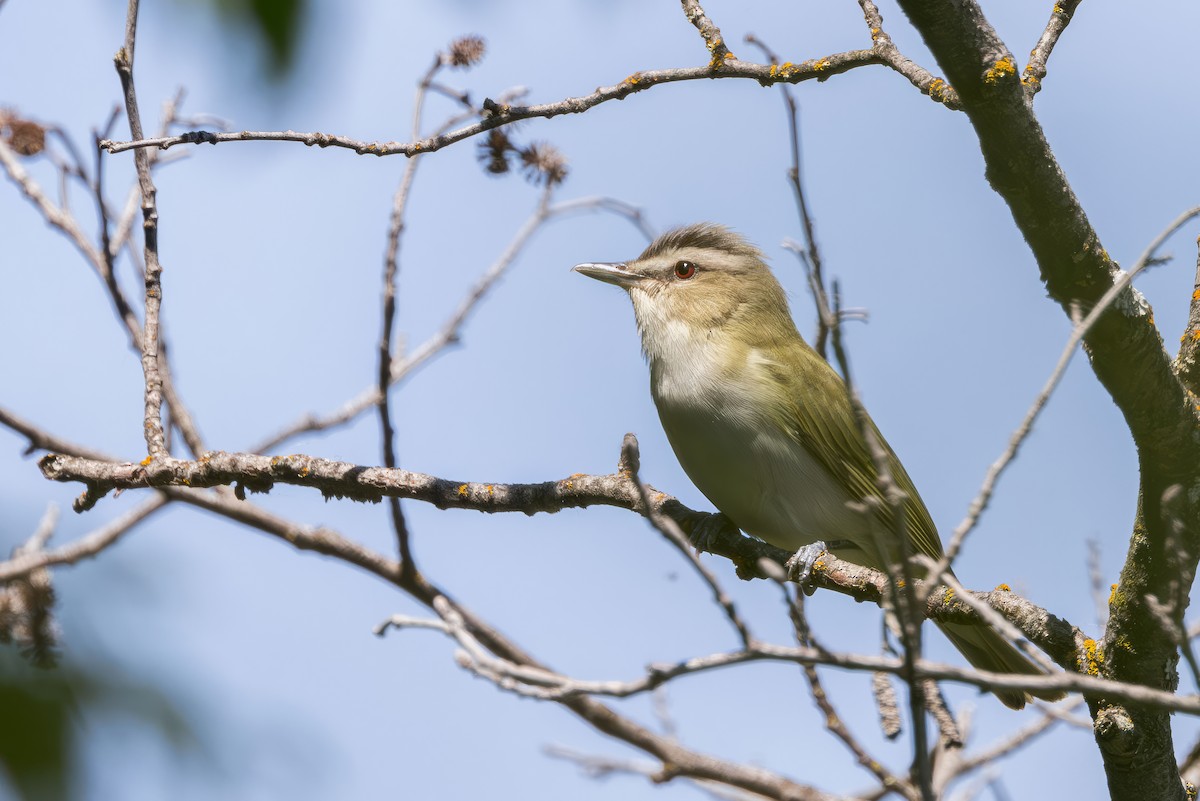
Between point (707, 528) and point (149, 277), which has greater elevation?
point (149, 277)

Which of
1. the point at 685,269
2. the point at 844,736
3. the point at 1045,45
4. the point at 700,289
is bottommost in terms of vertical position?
the point at 844,736

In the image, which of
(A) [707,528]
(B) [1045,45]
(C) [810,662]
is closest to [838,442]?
(A) [707,528]

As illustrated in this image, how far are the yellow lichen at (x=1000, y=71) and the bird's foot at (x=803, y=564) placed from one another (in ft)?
6.64

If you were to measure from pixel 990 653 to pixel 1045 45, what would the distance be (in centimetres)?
299

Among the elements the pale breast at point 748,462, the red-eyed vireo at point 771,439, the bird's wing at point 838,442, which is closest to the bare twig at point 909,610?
the red-eyed vireo at point 771,439

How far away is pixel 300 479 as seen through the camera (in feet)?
15.4

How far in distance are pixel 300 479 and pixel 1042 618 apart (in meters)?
2.93

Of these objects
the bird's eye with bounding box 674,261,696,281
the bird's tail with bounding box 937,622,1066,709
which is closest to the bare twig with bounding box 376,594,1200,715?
the bird's tail with bounding box 937,622,1066,709

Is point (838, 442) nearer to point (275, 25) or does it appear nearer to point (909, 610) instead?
→ point (909, 610)

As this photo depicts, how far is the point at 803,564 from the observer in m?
4.61

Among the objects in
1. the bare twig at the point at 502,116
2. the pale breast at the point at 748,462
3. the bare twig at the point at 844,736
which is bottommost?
the bare twig at the point at 844,736

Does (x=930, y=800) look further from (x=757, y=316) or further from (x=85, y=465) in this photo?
(x=757, y=316)

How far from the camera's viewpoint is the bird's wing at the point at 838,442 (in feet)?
18.5

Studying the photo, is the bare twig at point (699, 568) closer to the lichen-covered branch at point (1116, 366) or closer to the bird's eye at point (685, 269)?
the lichen-covered branch at point (1116, 366)
